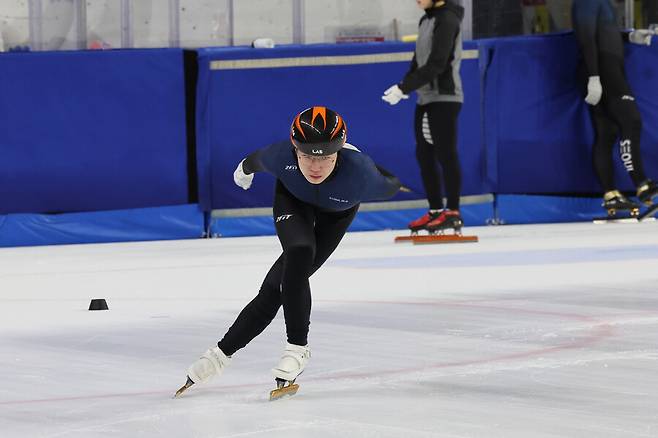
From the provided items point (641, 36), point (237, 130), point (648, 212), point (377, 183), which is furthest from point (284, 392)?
point (641, 36)

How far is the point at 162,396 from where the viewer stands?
12.5 ft

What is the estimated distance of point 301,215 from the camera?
12.8ft

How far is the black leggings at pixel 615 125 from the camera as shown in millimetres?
10758

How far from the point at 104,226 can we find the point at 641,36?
4.56 m

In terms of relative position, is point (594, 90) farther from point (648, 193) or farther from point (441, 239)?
point (441, 239)

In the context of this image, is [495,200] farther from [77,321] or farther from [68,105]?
[77,321]

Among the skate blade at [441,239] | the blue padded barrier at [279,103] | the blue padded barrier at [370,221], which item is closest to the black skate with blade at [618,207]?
the blue padded barrier at [370,221]

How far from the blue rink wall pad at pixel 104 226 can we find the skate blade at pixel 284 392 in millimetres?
6480

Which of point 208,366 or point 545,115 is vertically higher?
point 545,115

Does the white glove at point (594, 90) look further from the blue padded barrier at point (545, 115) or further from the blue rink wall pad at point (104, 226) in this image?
the blue rink wall pad at point (104, 226)

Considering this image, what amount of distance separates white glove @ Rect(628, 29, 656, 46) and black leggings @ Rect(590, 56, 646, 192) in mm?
246

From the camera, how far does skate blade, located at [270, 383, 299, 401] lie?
3.69 metres

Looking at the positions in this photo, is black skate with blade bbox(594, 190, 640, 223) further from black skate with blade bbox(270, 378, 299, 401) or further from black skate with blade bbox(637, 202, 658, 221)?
black skate with blade bbox(270, 378, 299, 401)

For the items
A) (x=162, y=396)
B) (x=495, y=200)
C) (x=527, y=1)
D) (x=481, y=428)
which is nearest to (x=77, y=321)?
(x=162, y=396)
